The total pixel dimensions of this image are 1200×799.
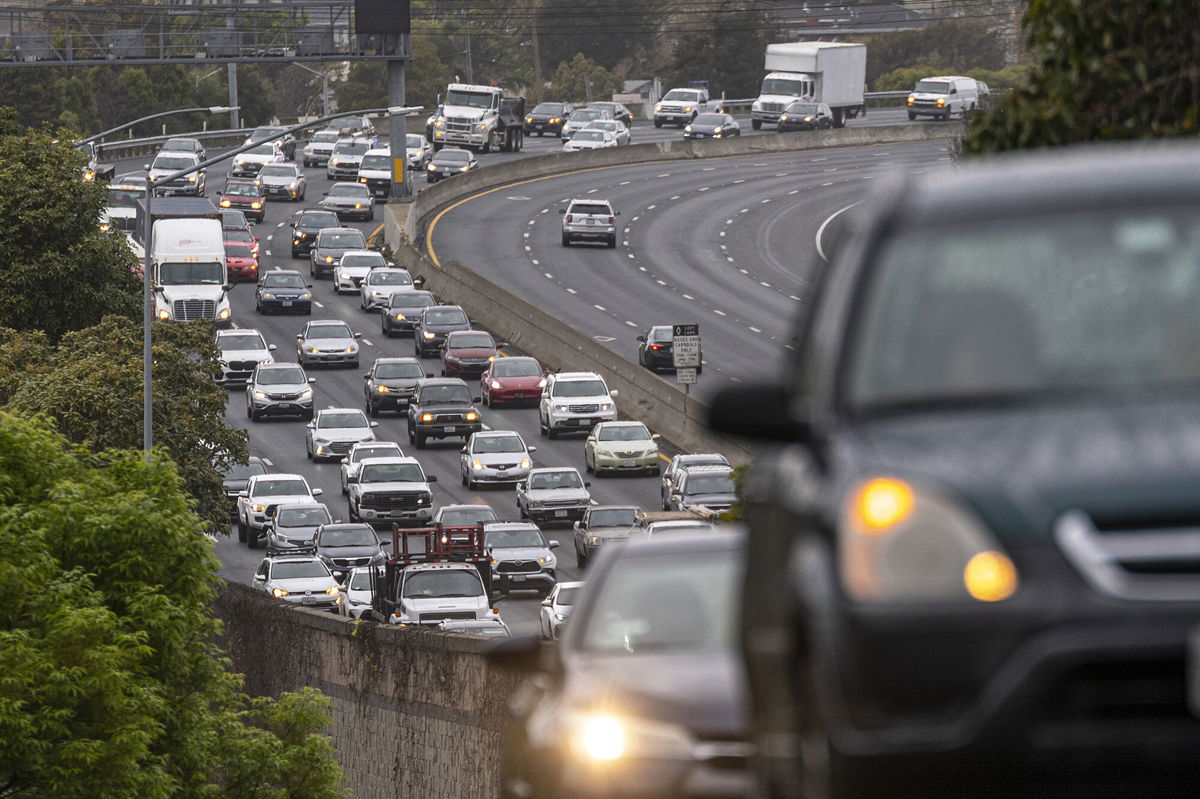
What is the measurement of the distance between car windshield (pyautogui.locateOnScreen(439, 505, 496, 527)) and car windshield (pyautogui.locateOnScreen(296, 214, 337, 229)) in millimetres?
41657

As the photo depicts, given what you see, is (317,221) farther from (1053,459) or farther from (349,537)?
(1053,459)

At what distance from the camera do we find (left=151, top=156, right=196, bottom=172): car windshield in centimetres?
9538

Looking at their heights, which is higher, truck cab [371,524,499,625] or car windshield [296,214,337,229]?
truck cab [371,524,499,625]

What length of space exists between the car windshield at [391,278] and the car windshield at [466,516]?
2829 cm

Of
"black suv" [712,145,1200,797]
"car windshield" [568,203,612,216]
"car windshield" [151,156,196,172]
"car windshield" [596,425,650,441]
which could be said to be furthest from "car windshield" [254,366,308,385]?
"black suv" [712,145,1200,797]

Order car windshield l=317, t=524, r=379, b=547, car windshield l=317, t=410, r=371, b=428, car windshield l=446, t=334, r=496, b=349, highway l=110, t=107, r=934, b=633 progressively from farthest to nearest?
car windshield l=446, t=334, r=496, b=349
car windshield l=317, t=410, r=371, b=428
highway l=110, t=107, r=934, b=633
car windshield l=317, t=524, r=379, b=547

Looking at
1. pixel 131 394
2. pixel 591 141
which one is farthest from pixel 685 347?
pixel 591 141

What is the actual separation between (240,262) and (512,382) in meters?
21.8

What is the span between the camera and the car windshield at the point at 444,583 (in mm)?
36219

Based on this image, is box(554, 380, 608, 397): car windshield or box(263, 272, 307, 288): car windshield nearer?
box(554, 380, 608, 397): car windshield

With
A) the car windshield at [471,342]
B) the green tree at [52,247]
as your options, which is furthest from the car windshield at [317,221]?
the green tree at [52,247]

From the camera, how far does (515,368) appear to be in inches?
2265

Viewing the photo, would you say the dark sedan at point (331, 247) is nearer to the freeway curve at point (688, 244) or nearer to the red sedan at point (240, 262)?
the red sedan at point (240, 262)

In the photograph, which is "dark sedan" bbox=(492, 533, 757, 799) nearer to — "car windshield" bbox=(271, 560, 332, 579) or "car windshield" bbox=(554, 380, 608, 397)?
"car windshield" bbox=(271, 560, 332, 579)
